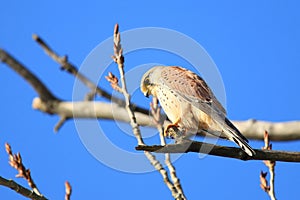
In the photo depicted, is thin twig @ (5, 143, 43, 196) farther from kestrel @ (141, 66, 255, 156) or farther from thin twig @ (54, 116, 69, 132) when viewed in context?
thin twig @ (54, 116, 69, 132)

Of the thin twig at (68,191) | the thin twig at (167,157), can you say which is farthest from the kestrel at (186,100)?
the thin twig at (68,191)

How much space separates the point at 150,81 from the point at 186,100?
1.24 ft

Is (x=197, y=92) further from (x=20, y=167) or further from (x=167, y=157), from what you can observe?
(x=20, y=167)

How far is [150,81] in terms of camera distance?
16.5 ft

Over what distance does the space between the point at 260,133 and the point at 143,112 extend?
3.80ft

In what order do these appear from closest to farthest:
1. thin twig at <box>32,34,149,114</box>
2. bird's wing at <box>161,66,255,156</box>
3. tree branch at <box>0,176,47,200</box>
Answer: tree branch at <box>0,176,47,200</box> < bird's wing at <box>161,66,255,156</box> < thin twig at <box>32,34,149,114</box>

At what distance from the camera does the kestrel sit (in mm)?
4684

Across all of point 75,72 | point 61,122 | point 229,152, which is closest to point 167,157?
point 229,152

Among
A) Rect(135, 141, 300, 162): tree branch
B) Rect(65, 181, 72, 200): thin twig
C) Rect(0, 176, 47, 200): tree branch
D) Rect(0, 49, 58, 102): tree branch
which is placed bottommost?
Rect(0, 176, 47, 200): tree branch

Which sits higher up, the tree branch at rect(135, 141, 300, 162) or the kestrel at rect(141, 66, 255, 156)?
the kestrel at rect(141, 66, 255, 156)

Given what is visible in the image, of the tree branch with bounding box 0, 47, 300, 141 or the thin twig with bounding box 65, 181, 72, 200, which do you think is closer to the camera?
the thin twig with bounding box 65, 181, 72, 200

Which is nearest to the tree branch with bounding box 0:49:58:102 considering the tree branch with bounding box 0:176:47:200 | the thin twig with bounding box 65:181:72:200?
the thin twig with bounding box 65:181:72:200

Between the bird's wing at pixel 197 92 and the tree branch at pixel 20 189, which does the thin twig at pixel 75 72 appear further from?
the tree branch at pixel 20 189

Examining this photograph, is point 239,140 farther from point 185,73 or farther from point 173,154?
point 185,73
